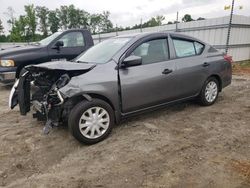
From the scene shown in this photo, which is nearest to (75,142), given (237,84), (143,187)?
(143,187)

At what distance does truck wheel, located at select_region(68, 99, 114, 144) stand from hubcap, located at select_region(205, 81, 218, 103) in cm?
235

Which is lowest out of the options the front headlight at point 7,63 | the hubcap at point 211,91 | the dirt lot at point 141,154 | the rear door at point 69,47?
the dirt lot at point 141,154

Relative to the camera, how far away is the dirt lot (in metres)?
2.70

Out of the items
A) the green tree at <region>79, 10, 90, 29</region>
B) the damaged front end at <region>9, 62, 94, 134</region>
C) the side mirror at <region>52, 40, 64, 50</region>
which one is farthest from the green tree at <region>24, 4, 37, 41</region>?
the damaged front end at <region>9, 62, 94, 134</region>

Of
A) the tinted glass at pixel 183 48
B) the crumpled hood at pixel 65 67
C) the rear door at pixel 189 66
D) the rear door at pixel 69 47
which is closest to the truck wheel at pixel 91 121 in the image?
the crumpled hood at pixel 65 67

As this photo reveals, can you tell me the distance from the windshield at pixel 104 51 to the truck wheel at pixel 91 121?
0.79m

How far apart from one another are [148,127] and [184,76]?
1.20 m

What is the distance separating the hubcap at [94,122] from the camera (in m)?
3.45

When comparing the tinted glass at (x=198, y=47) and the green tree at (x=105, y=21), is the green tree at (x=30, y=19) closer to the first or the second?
the green tree at (x=105, y=21)

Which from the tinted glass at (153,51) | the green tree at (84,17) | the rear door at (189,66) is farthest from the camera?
the green tree at (84,17)

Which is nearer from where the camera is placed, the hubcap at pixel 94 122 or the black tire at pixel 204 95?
the hubcap at pixel 94 122

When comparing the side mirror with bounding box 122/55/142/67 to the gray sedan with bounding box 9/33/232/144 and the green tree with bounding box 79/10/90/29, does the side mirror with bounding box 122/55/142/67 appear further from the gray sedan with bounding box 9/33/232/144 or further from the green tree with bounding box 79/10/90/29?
the green tree with bounding box 79/10/90/29

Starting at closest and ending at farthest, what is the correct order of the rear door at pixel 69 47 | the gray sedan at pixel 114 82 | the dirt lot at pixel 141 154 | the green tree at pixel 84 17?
1. the dirt lot at pixel 141 154
2. the gray sedan at pixel 114 82
3. the rear door at pixel 69 47
4. the green tree at pixel 84 17

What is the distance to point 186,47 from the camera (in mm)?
4738
